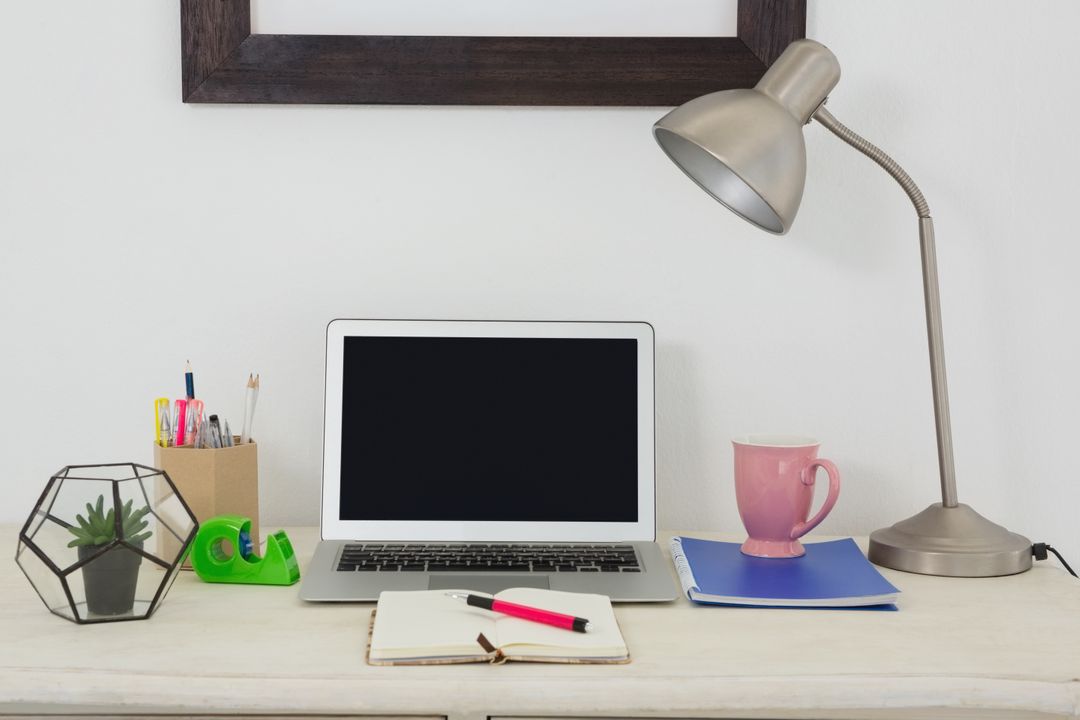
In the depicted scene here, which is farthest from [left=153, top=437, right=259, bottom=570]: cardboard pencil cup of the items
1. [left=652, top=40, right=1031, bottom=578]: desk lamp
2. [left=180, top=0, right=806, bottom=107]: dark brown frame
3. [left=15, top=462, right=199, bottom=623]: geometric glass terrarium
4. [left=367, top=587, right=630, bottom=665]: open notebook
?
[left=652, top=40, right=1031, bottom=578]: desk lamp

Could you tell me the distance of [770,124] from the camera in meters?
0.90

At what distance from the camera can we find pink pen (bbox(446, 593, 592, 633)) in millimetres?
766

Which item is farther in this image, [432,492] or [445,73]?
[445,73]

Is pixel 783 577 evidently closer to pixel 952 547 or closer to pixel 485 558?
pixel 952 547

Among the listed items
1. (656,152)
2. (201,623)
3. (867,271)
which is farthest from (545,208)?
(201,623)

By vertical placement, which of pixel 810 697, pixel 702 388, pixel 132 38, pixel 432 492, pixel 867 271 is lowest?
pixel 810 697

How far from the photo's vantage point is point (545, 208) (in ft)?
3.83

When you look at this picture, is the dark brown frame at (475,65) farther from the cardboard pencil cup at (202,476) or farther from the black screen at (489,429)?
the cardboard pencil cup at (202,476)

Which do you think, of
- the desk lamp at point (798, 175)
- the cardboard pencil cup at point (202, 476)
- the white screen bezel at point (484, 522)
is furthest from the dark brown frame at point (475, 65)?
the cardboard pencil cup at point (202, 476)

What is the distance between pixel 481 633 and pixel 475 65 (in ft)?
2.23

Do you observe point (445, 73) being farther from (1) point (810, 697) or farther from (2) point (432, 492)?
(1) point (810, 697)

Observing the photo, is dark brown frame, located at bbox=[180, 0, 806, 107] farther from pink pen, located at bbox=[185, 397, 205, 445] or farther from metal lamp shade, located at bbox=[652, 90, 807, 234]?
pink pen, located at bbox=[185, 397, 205, 445]

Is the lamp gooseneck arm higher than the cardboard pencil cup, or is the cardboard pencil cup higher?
the lamp gooseneck arm

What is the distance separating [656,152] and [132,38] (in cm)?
64
